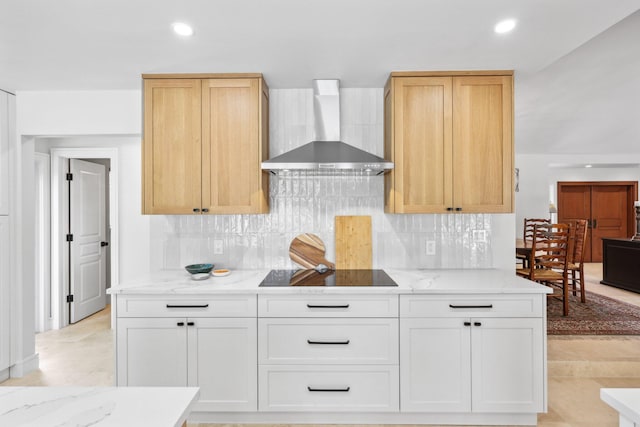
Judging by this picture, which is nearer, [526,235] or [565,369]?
[565,369]

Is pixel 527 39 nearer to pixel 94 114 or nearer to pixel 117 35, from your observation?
pixel 117 35

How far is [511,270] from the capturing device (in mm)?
2893

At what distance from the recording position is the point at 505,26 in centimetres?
197

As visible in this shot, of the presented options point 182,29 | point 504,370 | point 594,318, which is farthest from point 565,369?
point 182,29

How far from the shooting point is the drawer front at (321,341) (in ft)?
7.38

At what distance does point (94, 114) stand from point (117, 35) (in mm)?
Answer: 1090

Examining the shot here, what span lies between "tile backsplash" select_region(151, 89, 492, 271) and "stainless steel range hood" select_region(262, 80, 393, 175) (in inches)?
5.8

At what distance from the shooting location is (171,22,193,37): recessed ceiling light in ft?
6.35

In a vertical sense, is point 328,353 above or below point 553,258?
below

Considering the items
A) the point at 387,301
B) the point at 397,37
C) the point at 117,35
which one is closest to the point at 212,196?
the point at 117,35

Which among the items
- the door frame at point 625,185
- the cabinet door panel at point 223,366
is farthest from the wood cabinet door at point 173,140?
the door frame at point 625,185

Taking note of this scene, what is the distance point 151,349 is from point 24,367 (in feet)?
5.35

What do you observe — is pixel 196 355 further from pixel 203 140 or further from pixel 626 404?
pixel 626 404

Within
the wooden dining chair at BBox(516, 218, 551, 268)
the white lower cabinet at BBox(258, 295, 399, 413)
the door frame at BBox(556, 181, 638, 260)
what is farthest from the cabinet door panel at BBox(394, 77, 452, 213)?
the door frame at BBox(556, 181, 638, 260)
